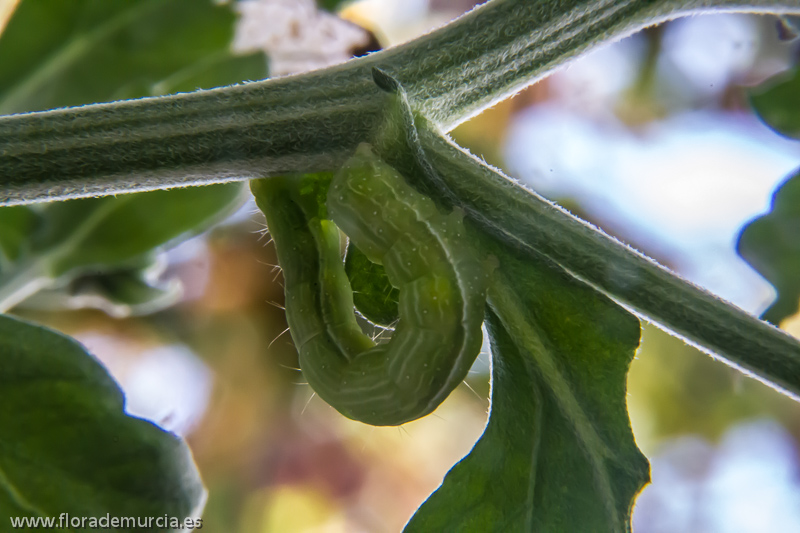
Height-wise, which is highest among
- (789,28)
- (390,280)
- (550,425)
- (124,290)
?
(789,28)

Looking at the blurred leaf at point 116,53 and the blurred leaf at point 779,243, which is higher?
the blurred leaf at point 116,53

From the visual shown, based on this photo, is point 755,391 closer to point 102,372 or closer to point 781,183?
point 781,183

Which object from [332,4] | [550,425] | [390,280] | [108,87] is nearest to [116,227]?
[108,87]

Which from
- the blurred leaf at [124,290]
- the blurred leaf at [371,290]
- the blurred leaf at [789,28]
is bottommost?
the blurred leaf at [124,290]

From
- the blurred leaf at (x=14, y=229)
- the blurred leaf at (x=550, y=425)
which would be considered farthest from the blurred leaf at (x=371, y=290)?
the blurred leaf at (x=14, y=229)

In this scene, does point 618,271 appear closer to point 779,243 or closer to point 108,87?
point 779,243

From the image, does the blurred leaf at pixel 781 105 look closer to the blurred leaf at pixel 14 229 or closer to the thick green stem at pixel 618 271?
the thick green stem at pixel 618 271

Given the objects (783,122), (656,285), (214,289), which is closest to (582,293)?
(656,285)
